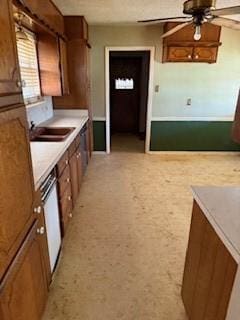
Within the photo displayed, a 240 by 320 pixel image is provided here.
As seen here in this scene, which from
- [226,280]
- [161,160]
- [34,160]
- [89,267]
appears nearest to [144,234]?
[89,267]

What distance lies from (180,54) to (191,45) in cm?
23

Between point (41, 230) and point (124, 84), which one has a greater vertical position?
point (124, 84)

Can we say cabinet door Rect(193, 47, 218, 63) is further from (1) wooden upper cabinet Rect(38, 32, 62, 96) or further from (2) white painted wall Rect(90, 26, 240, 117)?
(1) wooden upper cabinet Rect(38, 32, 62, 96)

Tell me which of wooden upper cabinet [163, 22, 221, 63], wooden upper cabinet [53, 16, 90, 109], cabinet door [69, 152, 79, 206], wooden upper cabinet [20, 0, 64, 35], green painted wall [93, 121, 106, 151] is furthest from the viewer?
green painted wall [93, 121, 106, 151]

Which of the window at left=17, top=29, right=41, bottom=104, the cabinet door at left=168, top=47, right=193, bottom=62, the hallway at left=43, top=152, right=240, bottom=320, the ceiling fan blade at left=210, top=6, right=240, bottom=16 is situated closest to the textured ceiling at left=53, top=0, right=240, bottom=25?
the window at left=17, top=29, right=41, bottom=104

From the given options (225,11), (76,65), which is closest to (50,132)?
(76,65)

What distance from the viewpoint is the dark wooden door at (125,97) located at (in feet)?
22.0

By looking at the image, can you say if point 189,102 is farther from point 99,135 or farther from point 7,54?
A: point 7,54

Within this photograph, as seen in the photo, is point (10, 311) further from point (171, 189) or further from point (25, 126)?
point (171, 189)

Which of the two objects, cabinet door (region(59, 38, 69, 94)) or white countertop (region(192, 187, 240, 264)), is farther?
cabinet door (region(59, 38, 69, 94))

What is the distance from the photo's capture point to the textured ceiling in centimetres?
296

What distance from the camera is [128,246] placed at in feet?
7.55

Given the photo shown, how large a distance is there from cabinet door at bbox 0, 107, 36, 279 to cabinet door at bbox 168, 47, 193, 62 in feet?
12.3

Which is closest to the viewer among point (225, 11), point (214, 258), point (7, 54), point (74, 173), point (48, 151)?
point (7, 54)
